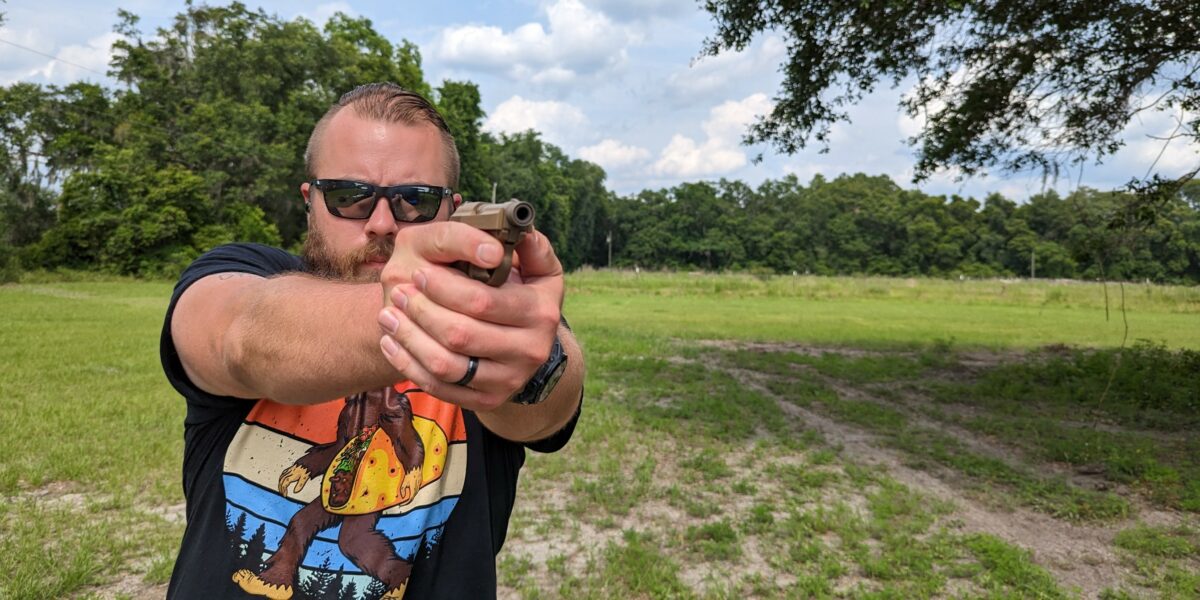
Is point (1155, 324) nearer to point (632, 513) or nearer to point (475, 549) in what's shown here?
point (632, 513)

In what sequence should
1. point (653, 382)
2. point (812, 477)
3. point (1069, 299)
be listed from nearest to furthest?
1. point (812, 477)
2. point (653, 382)
3. point (1069, 299)

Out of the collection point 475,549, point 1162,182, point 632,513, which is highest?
point 1162,182

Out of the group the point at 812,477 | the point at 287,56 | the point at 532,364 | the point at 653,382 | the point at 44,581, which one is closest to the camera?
the point at 532,364

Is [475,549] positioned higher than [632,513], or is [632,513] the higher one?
[475,549]

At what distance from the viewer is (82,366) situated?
10.0 m

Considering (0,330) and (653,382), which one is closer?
(653,382)

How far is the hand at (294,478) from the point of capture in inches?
61.3

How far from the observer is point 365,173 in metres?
1.79

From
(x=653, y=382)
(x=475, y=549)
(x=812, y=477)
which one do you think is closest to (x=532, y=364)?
(x=475, y=549)

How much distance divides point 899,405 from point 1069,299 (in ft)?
89.6

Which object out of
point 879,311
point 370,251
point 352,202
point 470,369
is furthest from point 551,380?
point 879,311

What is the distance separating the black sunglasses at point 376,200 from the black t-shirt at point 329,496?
11.0 inches

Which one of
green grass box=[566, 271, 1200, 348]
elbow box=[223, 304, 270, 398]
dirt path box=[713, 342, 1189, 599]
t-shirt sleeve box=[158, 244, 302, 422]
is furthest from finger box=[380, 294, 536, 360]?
green grass box=[566, 271, 1200, 348]

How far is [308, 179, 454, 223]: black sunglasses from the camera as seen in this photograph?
1770mm
